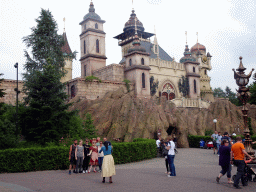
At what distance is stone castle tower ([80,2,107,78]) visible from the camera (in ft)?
157

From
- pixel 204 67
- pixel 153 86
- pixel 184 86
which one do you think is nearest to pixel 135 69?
pixel 153 86

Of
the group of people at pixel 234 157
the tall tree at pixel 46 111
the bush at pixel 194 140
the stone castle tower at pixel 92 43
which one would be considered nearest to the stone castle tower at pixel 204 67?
the stone castle tower at pixel 92 43

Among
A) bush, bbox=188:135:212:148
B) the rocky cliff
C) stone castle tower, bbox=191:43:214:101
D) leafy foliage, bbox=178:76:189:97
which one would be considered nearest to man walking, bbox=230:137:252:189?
→ the rocky cliff

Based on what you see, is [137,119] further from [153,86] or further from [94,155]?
[153,86]

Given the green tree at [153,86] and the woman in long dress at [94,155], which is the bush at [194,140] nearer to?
the green tree at [153,86]

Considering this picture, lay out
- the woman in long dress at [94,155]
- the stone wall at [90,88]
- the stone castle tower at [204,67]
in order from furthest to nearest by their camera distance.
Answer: the stone castle tower at [204,67], the stone wall at [90,88], the woman in long dress at [94,155]

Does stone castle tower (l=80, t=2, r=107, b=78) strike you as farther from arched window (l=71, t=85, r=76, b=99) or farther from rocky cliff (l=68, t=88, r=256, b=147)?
rocky cliff (l=68, t=88, r=256, b=147)

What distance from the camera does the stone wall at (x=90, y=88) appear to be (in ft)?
127

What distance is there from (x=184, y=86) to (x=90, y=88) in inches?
746

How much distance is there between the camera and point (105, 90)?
4103 cm

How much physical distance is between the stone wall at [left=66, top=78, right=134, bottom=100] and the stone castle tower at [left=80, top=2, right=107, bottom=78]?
7.43m

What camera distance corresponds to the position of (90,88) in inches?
1560

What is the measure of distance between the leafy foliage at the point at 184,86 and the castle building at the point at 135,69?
20 centimetres

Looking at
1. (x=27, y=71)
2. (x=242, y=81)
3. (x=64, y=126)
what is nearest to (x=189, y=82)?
(x=27, y=71)
